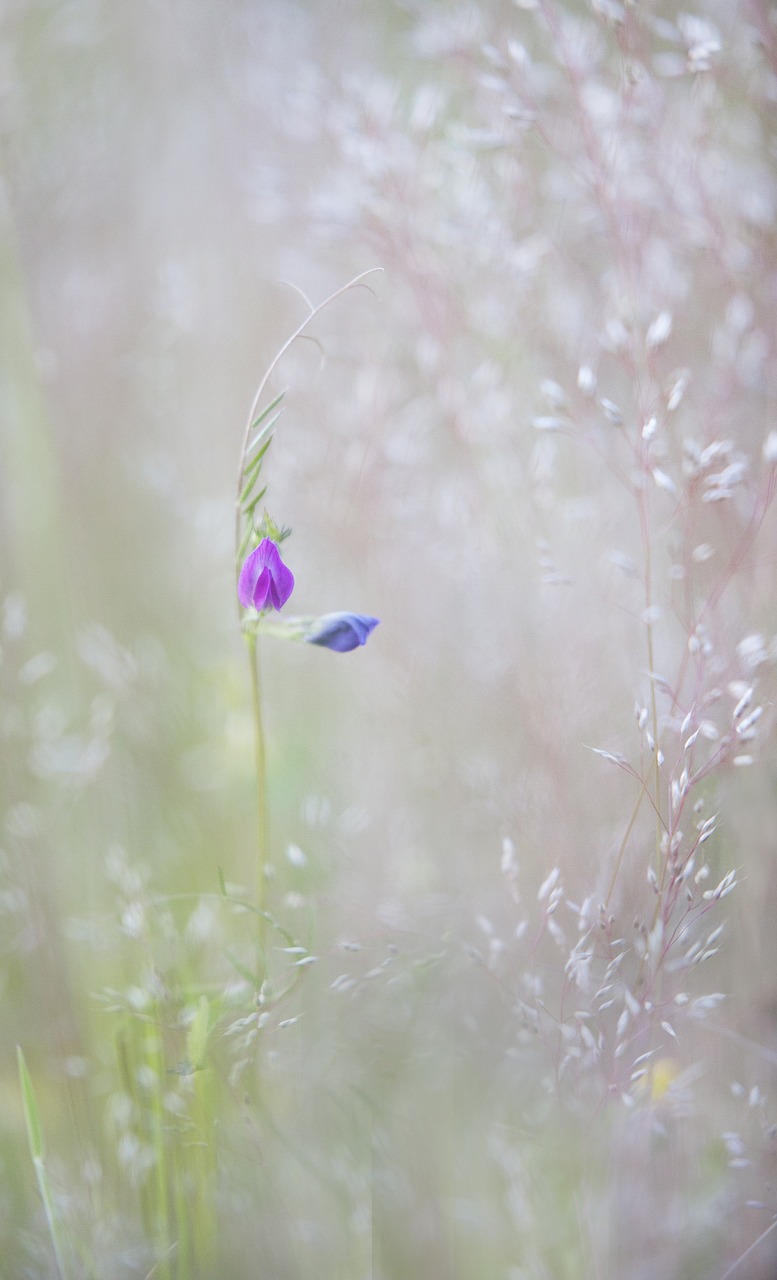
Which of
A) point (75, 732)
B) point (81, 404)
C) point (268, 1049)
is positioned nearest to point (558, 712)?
point (268, 1049)

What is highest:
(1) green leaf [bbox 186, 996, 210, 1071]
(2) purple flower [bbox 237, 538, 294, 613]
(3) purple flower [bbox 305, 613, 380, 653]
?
(2) purple flower [bbox 237, 538, 294, 613]

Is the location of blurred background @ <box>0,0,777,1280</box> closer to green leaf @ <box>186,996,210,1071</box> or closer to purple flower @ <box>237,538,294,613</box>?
green leaf @ <box>186,996,210,1071</box>

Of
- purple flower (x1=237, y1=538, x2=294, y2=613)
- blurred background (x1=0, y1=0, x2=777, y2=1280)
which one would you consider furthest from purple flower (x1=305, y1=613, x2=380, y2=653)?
blurred background (x1=0, y1=0, x2=777, y2=1280)

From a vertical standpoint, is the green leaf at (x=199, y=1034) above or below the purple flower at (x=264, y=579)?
below

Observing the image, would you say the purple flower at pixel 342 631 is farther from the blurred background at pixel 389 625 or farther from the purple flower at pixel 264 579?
the blurred background at pixel 389 625

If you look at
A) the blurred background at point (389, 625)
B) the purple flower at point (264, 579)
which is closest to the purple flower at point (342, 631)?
the purple flower at point (264, 579)

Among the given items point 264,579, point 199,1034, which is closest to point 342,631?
point 264,579

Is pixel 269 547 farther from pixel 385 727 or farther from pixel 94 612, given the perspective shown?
pixel 94 612
